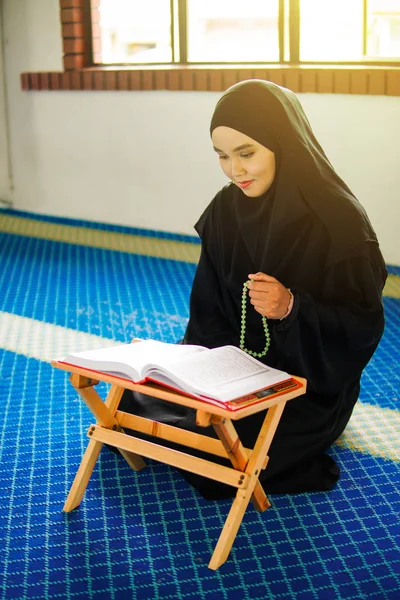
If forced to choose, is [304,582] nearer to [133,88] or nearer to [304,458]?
[304,458]

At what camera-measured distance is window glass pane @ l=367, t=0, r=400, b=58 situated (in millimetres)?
4500

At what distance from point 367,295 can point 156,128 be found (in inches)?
131

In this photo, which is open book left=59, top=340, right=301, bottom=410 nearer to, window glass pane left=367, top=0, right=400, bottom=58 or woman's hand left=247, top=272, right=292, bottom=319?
woman's hand left=247, top=272, right=292, bottom=319

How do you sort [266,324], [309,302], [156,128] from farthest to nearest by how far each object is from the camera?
[156,128] → [266,324] → [309,302]

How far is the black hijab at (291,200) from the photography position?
85.2 inches

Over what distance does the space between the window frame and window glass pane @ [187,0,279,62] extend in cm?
8

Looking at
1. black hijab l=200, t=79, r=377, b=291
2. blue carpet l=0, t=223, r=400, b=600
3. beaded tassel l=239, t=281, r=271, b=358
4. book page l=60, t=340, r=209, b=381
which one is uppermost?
black hijab l=200, t=79, r=377, b=291

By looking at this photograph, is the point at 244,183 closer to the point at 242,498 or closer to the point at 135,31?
the point at 242,498

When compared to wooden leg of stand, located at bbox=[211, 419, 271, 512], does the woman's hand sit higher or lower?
higher

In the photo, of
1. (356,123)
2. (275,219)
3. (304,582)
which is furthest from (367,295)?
(356,123)

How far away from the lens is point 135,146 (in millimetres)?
5391

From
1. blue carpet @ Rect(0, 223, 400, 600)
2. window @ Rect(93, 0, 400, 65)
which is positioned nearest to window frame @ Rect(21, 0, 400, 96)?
window @ Rect(93, 0, 400, 65)

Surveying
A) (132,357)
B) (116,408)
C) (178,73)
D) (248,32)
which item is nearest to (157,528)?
(116,408)

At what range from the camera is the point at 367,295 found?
223 centimetres
